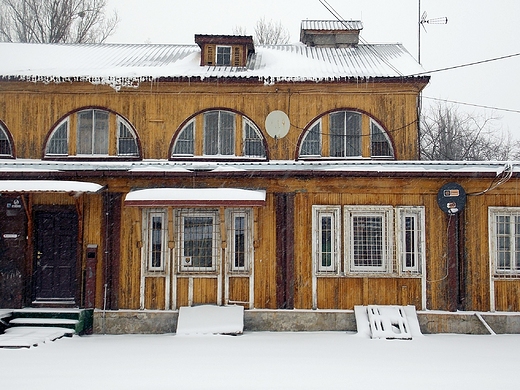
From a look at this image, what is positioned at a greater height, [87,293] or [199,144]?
[199,144]

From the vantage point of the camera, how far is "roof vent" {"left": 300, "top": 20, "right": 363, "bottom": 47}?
1914cm

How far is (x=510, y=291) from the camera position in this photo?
41.9 ft

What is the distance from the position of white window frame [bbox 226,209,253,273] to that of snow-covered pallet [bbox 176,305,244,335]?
94cm

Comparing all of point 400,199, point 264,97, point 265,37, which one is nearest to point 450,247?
point 400,199

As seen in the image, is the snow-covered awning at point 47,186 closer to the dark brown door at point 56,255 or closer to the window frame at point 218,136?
the dark brown door at point 56,255

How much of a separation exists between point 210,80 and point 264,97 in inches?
61.5

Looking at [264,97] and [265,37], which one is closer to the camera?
[264,97]

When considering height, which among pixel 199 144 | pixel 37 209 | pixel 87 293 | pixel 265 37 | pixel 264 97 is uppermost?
pixel 265 37

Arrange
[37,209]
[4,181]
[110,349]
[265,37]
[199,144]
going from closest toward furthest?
[110,349], [4,181], [37,209], [199,144], [265,37]

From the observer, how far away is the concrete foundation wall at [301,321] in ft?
41.5

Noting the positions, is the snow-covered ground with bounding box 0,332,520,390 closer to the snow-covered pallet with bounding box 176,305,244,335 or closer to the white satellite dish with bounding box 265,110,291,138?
the snow-covered pallet with bounding box 176,305,244,335

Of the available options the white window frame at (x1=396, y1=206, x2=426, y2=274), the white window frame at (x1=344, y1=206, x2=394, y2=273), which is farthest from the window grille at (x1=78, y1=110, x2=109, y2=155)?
the white window frame at (x1=396, y1=206, x2=426, y2=274)

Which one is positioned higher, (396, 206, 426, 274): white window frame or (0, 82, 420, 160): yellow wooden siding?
(0, 82, 420, 160): yellow wooden siding

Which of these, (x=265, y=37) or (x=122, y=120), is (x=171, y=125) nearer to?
(x=122, y=120)
